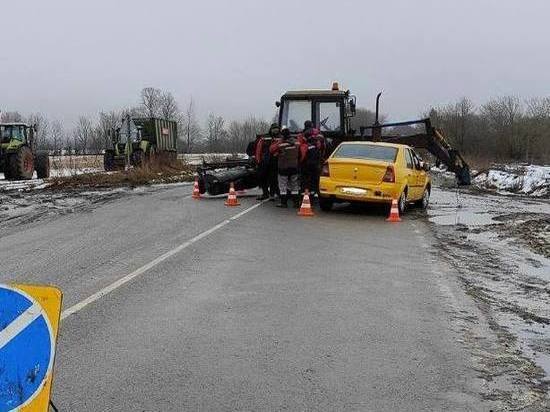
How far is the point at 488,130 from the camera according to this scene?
77.9m

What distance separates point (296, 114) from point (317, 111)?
1.93 feet

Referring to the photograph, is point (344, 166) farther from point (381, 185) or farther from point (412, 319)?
point (412, 319)

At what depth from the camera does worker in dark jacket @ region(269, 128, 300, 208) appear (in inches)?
605

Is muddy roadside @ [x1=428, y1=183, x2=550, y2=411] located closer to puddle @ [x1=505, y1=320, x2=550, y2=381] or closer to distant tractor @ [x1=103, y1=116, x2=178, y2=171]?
puddle @ [x1=505, y1=320, x2=550, y2=381]

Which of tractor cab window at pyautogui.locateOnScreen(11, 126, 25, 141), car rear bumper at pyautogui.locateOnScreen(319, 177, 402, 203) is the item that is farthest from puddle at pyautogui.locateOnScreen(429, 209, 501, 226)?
tractor cab window at pyautogui.locateOnScreen(11, 126, 25, 141)

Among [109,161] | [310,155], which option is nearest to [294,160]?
[310,155]

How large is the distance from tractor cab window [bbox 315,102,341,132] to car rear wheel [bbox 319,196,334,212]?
11.9ft

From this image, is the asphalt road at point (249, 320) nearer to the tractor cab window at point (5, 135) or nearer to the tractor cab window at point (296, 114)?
the tractor cab window at point (296, 114)

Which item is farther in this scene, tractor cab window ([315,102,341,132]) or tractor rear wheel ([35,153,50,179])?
tractor rear wheel ([35,153,50,179])

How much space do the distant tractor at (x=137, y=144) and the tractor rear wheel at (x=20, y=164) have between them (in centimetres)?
677

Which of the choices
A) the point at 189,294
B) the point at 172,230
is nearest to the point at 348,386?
the point at 189,294

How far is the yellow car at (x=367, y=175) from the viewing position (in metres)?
14.3

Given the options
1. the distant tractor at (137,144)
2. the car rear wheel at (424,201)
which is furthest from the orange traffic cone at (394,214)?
the distant tractor at (137,144)

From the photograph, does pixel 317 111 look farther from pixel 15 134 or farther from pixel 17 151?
pixel 15 134
